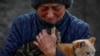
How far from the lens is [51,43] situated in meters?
3.68

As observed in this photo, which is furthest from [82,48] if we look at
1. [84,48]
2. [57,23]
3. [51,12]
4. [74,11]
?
[74,11]

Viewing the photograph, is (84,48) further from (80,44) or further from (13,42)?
(13,42)

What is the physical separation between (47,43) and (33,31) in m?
0.20

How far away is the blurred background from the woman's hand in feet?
13.8

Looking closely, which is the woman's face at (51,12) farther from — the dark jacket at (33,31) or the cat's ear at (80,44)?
the cat's ear at (80,44)

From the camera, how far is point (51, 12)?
11.8 feet

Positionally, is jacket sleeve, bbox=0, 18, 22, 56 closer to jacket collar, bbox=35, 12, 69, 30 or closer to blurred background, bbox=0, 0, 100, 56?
jacket collar, bbox=35, 12, 69, 30

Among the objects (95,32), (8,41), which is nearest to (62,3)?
(8,41)

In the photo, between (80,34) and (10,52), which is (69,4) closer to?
(80,34)

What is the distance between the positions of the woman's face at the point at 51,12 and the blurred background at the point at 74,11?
13.9 feet

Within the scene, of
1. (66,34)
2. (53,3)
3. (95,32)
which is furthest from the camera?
(95,32)

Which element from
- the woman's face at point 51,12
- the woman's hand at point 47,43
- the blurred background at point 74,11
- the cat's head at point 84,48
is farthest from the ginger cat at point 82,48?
the blurred background at point 74,11

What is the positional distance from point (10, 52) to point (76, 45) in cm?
55

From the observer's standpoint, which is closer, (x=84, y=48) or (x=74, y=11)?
(x=84, y=48)
